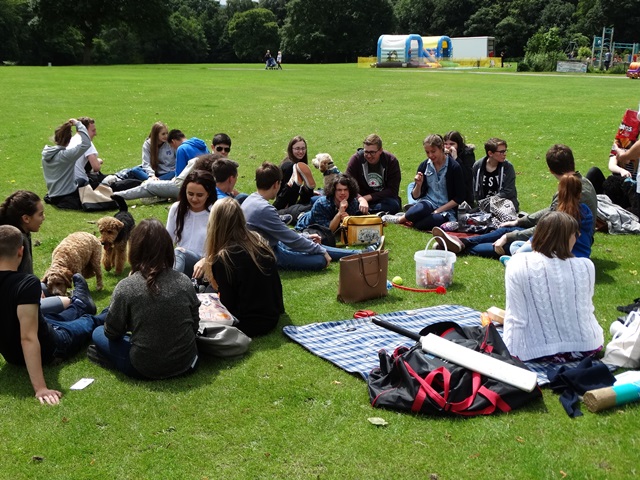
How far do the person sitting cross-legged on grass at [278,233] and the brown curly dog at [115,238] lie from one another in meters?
1.55

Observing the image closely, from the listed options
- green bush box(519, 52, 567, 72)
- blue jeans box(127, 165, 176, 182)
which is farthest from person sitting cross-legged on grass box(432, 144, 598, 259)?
green bush box(519, 52, 567, 72)

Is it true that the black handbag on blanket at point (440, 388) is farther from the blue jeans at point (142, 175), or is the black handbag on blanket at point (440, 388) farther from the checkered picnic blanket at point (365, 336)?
the blue jeans at point (142, 175)

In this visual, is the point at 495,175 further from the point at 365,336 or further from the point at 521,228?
the point at 365,336

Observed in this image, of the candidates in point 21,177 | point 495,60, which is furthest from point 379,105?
point 495,60

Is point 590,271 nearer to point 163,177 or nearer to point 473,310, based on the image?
point 473,310

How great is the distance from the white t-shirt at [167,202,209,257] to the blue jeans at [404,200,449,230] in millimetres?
3689

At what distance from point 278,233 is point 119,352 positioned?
2878 mm

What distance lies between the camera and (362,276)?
749 centimetres

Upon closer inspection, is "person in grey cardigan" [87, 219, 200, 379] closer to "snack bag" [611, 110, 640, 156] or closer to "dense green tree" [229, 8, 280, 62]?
"snack bag" [611, 110, 640, 156]

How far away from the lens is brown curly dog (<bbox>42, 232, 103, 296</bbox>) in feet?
23.7

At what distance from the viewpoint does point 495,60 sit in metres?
66.6

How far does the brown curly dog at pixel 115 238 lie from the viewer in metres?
8.42

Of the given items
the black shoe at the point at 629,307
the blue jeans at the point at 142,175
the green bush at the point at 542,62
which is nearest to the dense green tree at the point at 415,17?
the green bush at the point at 542,62

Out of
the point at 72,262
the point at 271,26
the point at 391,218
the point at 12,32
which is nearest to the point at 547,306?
the point at 72,262
